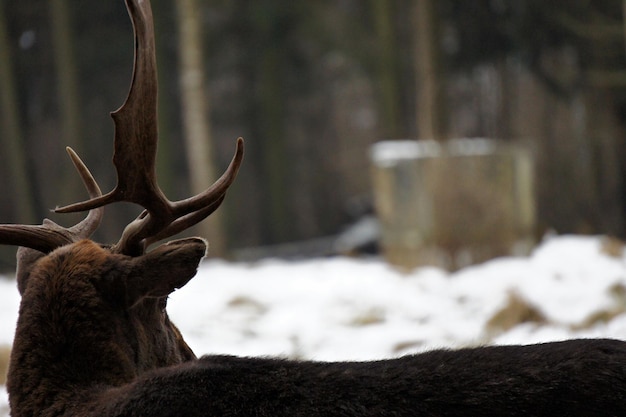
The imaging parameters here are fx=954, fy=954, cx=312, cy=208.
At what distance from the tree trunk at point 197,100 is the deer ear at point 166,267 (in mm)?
9404

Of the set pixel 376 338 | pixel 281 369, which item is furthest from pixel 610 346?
pixel 376 338

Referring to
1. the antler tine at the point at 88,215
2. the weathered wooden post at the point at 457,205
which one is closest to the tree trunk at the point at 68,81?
the weathered wooden post at the point at 457,205

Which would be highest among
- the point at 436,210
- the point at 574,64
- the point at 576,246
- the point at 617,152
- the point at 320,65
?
the point at 320,65

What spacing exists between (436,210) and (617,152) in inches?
227

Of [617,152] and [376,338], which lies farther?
[617,152]

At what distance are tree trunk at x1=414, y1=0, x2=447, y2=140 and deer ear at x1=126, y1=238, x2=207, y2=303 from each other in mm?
9193

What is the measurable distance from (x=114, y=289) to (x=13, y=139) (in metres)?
13.2

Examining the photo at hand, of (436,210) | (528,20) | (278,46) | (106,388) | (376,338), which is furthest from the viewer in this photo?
(278,46)

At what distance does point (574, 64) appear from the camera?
48.4ft

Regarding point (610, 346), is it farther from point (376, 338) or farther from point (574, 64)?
point (574, 64)

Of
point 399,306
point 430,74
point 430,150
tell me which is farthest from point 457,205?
point 399,306

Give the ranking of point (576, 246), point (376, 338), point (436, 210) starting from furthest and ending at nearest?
point (436, 210) → point (576, 246) → point (376, 338)

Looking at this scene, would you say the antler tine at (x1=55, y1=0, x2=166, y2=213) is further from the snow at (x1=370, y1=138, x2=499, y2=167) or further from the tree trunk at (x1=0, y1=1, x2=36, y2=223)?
the tree trunk at (x1=0, y1=1, x2=36, y2=223)

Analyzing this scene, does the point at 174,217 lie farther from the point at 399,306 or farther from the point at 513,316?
the point at 399,306
